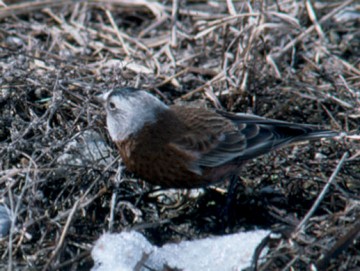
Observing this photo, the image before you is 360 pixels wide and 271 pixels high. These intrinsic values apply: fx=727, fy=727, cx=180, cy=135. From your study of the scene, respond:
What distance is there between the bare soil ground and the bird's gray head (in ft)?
0.71

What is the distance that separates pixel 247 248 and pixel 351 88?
8.46ft

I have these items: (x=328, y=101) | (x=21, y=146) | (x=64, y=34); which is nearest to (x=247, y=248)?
(x=21, y=146)

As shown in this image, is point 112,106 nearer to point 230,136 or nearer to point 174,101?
point 230,136

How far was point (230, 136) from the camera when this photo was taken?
5609 mm

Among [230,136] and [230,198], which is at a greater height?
[230,136]

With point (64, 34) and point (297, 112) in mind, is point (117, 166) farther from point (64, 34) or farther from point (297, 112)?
point (64, 34)

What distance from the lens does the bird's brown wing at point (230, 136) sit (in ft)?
17.8

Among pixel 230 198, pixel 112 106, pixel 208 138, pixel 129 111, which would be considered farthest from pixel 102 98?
pixel 230 198

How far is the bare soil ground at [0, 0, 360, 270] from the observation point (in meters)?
4.77

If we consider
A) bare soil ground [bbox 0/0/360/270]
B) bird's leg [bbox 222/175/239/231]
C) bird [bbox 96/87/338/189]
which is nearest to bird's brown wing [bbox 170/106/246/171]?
bird [bbox 96/87/338/189]

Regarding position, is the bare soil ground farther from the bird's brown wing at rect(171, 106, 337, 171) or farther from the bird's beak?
the bird's brown wing at rect(171, 106, 337, 171)

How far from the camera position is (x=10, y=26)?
24.8 feet

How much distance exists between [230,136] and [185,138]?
0.39 metres

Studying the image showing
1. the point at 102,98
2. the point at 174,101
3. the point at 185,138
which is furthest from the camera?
the point at 174,101
